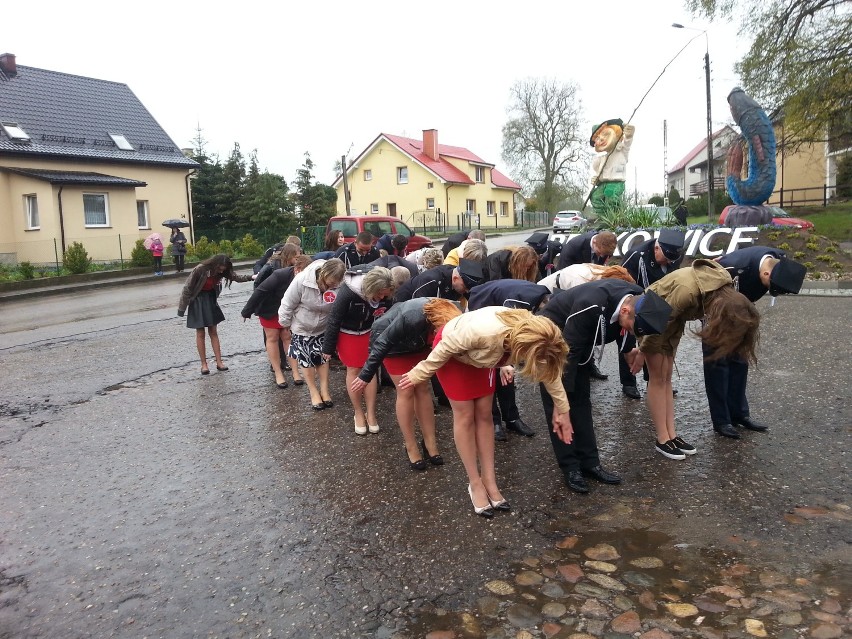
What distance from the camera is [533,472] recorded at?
15.6 ft

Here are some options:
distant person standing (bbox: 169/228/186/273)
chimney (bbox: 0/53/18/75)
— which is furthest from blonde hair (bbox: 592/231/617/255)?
chimney (bbox: 0/53/18/75)

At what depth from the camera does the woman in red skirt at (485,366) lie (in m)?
3.53

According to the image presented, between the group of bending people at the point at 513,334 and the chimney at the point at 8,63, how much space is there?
2954 cm

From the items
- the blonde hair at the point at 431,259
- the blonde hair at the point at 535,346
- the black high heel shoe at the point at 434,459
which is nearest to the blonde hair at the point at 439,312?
the blonde hair at the point at 535,346

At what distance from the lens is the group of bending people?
3795 mm

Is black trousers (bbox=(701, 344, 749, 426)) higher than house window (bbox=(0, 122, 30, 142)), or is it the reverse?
house window (bbox=(0, 122, 30, 142))

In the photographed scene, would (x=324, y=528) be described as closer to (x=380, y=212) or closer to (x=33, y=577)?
(x=33, y=577)

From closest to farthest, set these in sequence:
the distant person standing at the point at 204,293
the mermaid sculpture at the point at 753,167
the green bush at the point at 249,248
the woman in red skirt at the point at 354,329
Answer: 1. the woman in red skirt at the point at 354,329
2. the distant person standing at the point at 204,293
3. the mermaid sculpture at the point at 753,167
4. the green bush at the point at 249,248

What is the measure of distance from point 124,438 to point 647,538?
4.59 metres

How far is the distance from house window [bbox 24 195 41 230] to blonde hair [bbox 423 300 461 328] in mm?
25689

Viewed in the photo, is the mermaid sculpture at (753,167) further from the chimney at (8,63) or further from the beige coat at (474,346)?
the chimney at (8,63)

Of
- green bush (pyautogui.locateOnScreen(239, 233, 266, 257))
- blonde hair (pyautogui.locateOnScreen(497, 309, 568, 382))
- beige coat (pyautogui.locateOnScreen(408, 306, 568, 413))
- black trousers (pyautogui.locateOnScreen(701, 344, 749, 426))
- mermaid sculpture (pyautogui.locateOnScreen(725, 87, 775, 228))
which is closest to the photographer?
blonde hair (pyautogui.locateOnScreen(497, 309, 568, 382))

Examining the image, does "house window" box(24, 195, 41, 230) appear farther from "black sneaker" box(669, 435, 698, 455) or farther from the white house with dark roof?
"black sneaker" box(669, 435, 698, 455)

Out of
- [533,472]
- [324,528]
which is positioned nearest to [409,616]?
[324,528]
